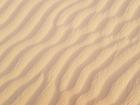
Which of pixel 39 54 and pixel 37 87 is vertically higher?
pixel 39 54

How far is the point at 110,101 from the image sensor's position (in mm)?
3016

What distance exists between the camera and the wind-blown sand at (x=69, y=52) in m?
3.08

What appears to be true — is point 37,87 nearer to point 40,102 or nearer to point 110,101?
point 40,102

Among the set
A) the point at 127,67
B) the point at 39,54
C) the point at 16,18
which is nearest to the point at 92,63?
the point at 127,67

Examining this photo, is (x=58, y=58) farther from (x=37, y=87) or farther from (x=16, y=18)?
(x=16, y=18)

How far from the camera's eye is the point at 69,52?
3.36 meters

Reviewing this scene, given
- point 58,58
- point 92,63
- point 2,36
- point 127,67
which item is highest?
point 2,36

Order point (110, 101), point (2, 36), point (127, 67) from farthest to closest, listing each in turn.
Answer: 1. point (2, 36)
2. point (127, 67)
3. point (110, 101)

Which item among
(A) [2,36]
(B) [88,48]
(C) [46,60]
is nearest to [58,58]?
(C) [46,60]

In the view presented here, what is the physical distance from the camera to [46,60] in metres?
3.31

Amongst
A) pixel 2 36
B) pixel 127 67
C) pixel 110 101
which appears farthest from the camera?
pixel 2 36

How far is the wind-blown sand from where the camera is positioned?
10.1 feet

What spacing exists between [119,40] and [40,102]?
3.71 ft

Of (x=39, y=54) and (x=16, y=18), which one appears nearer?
(x=39, y=54)
